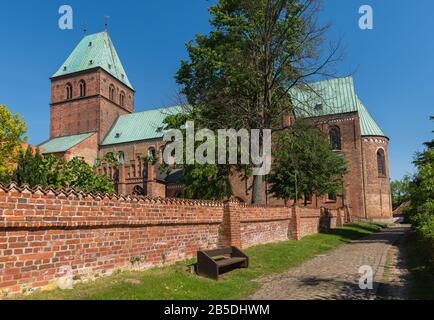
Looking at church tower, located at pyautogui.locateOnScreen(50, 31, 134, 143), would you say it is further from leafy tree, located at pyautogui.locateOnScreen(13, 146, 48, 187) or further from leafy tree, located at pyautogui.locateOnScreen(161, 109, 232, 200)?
leafy tree, located at pyautogui.locateOnScreen(161, 109, 232, 200)

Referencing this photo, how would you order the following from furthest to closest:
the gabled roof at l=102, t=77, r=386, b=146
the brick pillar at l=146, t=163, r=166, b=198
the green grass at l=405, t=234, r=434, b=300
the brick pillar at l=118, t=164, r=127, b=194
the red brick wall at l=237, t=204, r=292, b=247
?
the gabled roof at l=102, t=77, r=386, b=146
the brick pillar at l=118, t=164, r=127, b=194
the brick pillar at l=146, t=163, r=166, b=198
the red brick wall at l=237, t=204, r=292, b=247
the green grass at l=405, t=234, r=434, b=300

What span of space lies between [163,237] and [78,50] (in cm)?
4950

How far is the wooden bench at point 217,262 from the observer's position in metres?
8.81

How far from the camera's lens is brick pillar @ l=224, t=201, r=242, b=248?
1212 centimetres

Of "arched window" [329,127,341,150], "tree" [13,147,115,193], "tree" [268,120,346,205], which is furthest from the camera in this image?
"arched window" [329,127,341,150]

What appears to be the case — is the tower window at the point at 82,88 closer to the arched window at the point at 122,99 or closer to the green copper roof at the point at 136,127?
the arched window at the point at 122,99

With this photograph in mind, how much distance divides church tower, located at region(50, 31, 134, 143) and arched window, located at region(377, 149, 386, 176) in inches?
1320

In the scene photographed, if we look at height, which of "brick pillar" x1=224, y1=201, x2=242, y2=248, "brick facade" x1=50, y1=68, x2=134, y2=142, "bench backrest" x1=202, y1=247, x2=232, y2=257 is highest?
"brick facade" x1=50, y1=68, x2=134, y2=142

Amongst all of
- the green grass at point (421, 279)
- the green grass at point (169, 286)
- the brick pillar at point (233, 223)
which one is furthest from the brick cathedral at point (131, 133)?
the green grass at point (169, 286)

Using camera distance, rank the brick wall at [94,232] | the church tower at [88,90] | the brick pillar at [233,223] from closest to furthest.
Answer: the brick wall at [94,232]
the brick pillar at [233,223]
the church tower at [88,90]


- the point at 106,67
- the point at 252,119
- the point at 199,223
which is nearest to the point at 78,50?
the point at 106,67

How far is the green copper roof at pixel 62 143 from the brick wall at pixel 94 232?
120 ft

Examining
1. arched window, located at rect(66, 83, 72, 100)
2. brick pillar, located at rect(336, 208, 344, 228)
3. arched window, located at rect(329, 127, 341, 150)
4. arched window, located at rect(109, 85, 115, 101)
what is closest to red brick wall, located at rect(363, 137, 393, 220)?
arched window, located at rect(329, 127, 341, 150)

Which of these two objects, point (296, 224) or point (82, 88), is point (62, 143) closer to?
point (82, 88)
